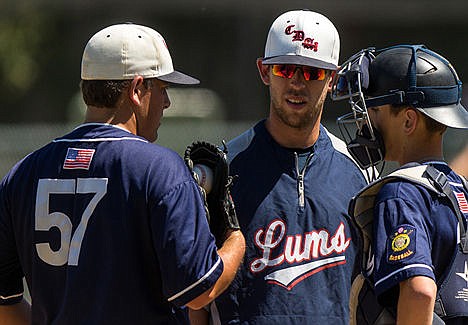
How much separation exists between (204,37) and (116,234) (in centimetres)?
1942

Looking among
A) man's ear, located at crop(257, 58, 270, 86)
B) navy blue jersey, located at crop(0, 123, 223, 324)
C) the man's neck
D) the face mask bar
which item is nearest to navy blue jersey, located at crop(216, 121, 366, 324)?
the man's neck

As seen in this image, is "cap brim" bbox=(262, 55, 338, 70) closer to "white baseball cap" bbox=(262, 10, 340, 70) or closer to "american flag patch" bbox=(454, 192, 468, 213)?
"white baseball cap" bbox=(262, 10, 340, 70)

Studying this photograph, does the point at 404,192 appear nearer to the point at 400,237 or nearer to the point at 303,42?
the point at 400,237

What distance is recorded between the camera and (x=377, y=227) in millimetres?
3354

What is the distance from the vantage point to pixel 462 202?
11.2 ft

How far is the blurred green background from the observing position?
2009cm

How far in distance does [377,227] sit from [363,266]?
0.19 meters

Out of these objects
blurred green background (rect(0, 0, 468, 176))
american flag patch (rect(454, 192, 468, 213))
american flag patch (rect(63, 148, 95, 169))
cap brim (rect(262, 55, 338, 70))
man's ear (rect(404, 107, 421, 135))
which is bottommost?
blurred green background (rect(0, 0, 468, 176))

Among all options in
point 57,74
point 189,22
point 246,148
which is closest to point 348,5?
point 189,22

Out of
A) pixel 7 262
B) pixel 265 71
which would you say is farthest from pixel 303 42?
pixel 7 262

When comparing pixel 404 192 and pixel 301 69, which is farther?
pixel 301 69

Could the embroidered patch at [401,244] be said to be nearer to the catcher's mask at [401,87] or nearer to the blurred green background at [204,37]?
the catcher's mask at [401,87]

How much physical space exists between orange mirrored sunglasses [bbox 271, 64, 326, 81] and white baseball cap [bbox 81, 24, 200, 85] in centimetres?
79

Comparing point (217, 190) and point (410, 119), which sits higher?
point (410, 119)
